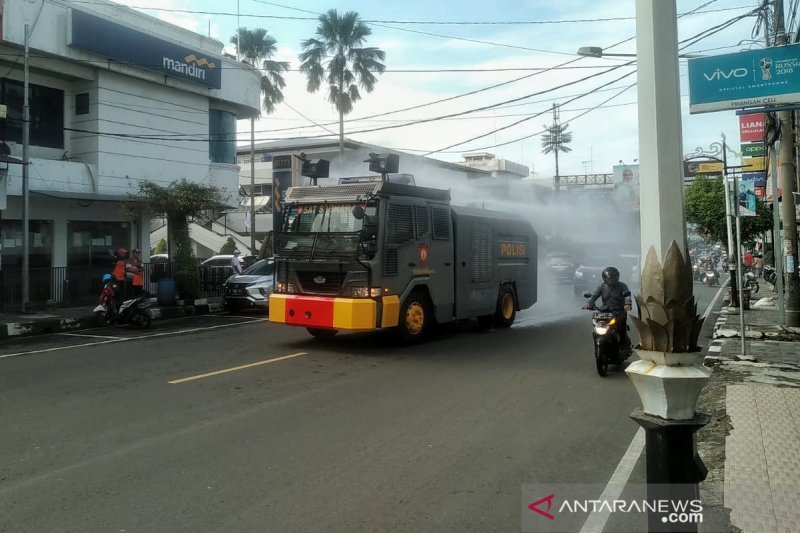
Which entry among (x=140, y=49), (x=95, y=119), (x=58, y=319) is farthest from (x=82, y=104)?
(x=58, y=319)

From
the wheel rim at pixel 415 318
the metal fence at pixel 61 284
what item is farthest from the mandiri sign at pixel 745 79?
the metal fence at pixel 61 284

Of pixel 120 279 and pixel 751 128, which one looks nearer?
pixel 120 279

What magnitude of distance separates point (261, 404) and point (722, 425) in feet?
15.7

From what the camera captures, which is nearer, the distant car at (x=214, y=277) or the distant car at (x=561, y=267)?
the distant car at (x=214, y=277)

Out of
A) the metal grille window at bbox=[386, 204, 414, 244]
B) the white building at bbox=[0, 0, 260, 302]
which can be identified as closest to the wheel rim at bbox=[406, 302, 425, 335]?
the metal grille window at bbox=[386, 204, 414, 244]

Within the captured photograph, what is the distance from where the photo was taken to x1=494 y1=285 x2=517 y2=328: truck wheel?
14.2m

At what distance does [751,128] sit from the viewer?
83.4 ft

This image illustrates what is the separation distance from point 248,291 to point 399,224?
764cm

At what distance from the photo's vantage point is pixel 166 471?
4.91 metres

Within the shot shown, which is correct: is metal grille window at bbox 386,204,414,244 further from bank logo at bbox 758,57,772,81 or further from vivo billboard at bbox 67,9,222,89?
vivo billboard at bbox 67,9,222,89

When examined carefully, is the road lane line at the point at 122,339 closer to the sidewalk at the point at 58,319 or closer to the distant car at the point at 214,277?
the sidewalk at the point at 58,319

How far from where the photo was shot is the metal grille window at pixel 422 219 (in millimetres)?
11406

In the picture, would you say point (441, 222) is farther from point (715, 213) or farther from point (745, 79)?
point (715, 213)

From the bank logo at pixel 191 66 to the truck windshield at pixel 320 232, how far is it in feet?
40.3
